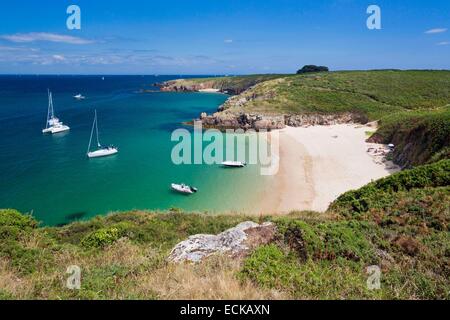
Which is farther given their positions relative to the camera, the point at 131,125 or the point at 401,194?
the point at 131,125

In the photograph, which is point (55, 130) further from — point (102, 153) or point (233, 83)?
point (233, 83)

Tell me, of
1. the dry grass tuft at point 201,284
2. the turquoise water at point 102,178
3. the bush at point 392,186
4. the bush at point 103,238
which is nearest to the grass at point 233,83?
the turquoise water at point 102,178

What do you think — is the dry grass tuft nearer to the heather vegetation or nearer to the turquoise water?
the heather vegetation

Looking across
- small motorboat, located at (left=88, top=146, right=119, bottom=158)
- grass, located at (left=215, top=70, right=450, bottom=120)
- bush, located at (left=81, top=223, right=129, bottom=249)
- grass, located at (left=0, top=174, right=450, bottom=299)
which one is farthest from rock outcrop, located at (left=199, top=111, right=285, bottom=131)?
bush, located at (left=81, top=223, right=129, bottom=249)

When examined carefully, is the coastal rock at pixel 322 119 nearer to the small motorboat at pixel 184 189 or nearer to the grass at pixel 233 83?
the small motorboat at pixel 184 189
